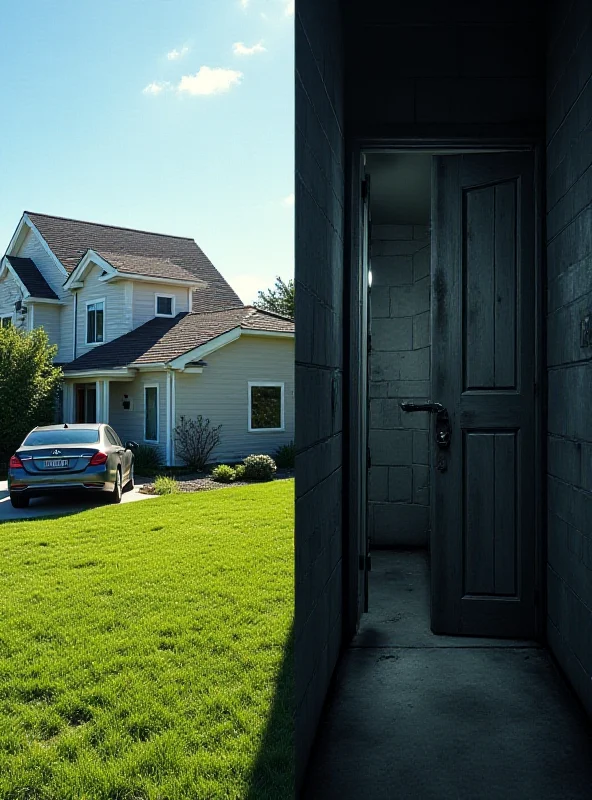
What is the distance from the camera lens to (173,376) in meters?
15.6

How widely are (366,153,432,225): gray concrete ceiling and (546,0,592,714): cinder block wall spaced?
106cm

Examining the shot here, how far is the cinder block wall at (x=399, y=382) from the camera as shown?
6.11 m

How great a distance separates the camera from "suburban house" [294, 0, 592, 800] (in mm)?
2783

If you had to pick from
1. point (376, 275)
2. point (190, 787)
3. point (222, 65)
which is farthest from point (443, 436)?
point (222, 65)

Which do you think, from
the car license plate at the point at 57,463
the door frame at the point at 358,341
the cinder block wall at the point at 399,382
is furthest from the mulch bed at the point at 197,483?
the door frame at the point at 358,341

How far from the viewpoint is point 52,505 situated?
10.7m

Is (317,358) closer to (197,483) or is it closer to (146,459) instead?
(197,483)

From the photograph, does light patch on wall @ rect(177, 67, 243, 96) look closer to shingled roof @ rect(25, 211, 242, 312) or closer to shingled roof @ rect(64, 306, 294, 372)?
shingled roof @ rect(25, 211, 242, 312)

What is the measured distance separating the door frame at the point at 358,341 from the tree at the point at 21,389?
43.4 feet

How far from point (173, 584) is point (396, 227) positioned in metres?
3.50

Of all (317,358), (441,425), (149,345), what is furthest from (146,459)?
(317,358)

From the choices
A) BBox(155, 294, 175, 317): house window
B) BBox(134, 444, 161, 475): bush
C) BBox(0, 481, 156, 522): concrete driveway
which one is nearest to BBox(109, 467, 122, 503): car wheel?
BBox(0, 481, 156, 522): concrete driveway

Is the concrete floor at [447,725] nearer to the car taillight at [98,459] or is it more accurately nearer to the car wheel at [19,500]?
the car taillight at [98,459]

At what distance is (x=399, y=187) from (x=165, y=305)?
1409cm
